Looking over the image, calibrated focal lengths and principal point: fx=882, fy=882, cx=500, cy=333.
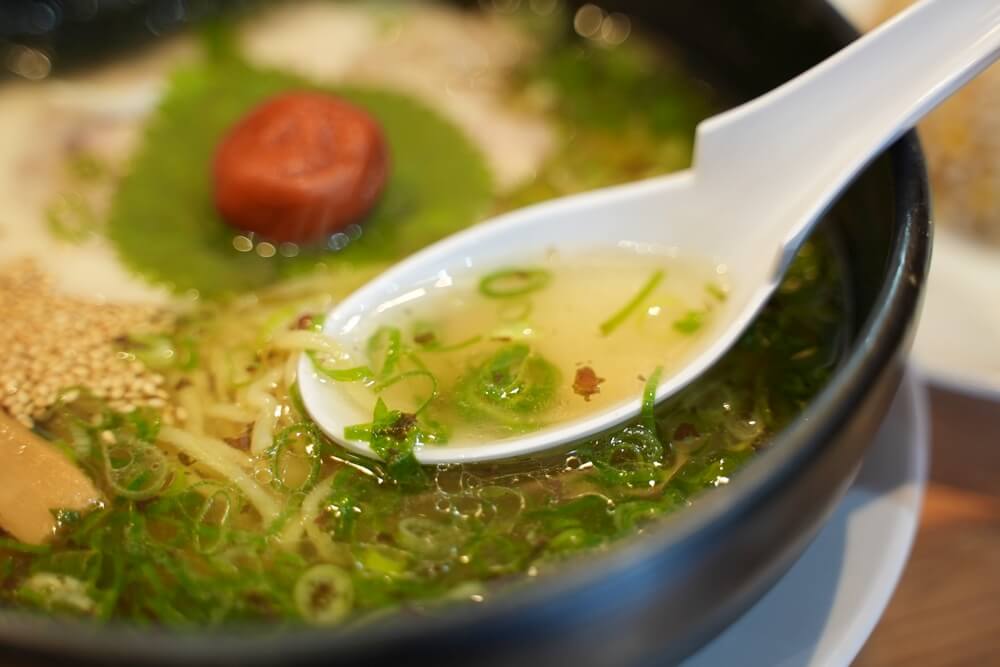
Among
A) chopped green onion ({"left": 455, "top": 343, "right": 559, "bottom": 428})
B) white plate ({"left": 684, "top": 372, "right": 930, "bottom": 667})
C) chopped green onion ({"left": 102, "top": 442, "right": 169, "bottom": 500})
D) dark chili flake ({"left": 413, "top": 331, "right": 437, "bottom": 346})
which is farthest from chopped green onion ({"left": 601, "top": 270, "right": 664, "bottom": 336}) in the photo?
chopped green onion ({"left": 102, "top": 442, "right": 169, "bottom": 500})

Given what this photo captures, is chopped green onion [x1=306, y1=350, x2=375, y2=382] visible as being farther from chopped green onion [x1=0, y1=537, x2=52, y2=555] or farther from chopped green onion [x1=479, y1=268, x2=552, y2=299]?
chopped green onion [x1=0, y1=537, x2=52, y2=555]

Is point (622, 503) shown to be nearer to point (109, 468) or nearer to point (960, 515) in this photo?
point (109, 468)

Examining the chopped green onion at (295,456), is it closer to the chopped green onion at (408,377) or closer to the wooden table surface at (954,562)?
the chopped green onion at (408,377)

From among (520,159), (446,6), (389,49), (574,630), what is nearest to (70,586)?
(574,630)

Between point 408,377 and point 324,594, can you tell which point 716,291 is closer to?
point 408,377

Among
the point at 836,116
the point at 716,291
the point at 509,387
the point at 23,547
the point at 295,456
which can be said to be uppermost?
the point at 836,116

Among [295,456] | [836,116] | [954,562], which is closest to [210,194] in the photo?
[295,456]

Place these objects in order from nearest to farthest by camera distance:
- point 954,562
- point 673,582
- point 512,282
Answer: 1. point 673,582
2. point 512,282
3. point 954,562
